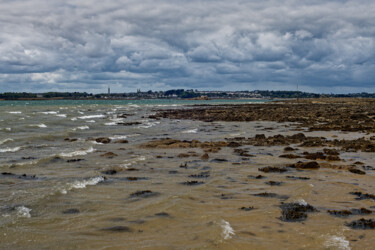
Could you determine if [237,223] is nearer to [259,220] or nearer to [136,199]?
[259,220]

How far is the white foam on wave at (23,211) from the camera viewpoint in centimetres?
834

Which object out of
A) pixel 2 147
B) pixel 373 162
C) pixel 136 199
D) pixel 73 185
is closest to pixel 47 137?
pixel 2 147

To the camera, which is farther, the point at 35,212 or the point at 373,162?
the point at 373,162

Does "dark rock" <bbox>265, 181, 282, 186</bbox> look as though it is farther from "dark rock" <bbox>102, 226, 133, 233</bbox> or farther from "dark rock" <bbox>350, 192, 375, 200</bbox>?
"dark rock" <bbox>102, 226, 133, 233</bbox>

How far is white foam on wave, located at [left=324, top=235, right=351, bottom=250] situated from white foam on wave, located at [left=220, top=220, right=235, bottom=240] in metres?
1.74

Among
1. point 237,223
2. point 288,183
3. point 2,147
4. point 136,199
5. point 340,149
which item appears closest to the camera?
point 237,223

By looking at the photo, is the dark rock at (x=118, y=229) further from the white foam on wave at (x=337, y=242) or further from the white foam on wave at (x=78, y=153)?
the white foam on wave at (x=78, y=153)

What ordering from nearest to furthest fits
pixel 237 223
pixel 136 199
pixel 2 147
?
pixel 237 223 < pixel 136 199 < pixel 2 147

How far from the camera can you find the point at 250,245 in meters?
6.49

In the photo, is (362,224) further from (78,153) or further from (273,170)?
(78,153)

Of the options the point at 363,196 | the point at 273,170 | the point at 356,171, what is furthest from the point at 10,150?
the point at 363,196

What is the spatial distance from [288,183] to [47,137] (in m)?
20.3

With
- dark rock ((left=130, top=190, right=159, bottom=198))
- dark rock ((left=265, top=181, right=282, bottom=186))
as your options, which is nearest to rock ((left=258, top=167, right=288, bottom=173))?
dark rock ((left=265, top=181, right=282, bottom=186))

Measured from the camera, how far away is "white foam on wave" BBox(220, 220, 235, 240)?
6887 millimetres
